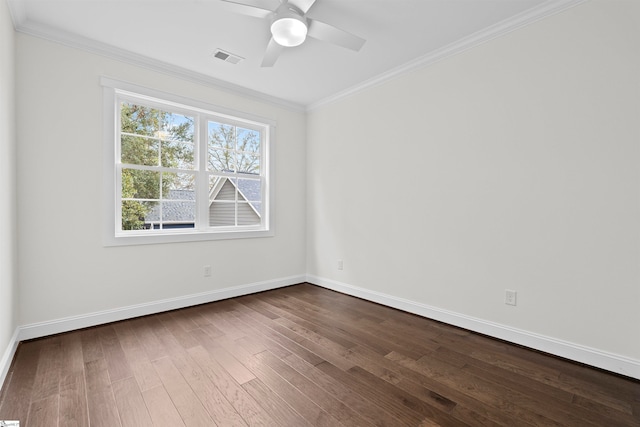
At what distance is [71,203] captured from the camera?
2674 mm

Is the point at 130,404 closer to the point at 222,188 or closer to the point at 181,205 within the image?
the point at 181,205

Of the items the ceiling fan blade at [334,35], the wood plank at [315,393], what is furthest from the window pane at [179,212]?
the ceiling fan blade at [334,35]

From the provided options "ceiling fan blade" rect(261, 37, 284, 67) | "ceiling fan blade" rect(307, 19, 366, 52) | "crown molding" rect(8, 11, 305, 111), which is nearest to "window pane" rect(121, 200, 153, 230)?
"crown molding" rect(8, 11, 305, 111)

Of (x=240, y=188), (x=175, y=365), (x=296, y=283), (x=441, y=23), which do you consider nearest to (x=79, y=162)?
(x=240, y=188)

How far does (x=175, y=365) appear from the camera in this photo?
83.3 inches

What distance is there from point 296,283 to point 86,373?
9.03 ft

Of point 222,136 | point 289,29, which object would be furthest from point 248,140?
point 289,29

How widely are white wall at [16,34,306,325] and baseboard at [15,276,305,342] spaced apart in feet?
0.15

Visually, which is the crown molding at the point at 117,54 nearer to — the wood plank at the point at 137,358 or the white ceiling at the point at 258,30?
the white ceiling at the point at 258,30

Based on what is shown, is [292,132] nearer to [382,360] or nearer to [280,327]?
[280,327]

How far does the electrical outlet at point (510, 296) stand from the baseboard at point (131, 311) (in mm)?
2796

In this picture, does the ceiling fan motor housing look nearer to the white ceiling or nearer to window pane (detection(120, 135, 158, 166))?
the white ceiling

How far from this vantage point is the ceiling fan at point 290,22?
6.83ft

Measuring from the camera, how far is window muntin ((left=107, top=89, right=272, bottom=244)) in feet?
10.1
